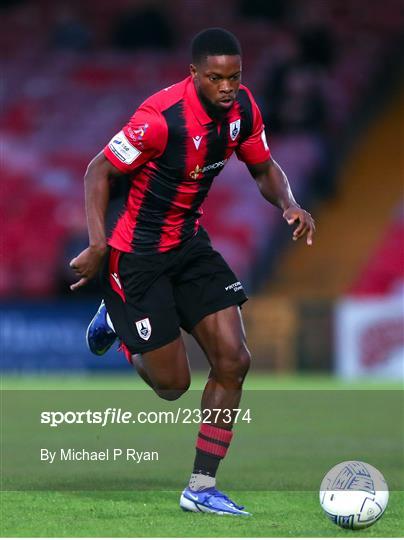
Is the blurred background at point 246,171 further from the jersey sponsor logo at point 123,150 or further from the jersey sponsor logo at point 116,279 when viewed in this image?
the jersey sponsor logo at point 123,150

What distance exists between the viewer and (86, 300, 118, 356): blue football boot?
758cm

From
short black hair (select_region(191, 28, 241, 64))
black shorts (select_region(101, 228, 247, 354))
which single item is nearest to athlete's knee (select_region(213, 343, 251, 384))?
black shorts (select_region(101, 228, 247, 354))

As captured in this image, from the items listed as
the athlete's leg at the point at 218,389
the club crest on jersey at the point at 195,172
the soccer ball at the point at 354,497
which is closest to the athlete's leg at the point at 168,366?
the athlete's leg at the point at 218,389

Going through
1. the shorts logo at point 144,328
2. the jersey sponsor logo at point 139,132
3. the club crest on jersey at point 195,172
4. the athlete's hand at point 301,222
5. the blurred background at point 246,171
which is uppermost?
the jersey sponsor logo at point 139,132

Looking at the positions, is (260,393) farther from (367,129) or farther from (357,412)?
(367,129)

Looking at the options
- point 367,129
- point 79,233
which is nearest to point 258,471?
point 79,233

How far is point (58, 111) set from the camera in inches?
898

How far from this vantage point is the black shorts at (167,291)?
6719 mm

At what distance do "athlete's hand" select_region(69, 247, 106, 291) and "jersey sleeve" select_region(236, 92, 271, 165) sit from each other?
1007 millimetres

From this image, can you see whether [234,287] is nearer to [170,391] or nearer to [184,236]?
[184,236]

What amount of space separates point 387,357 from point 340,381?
2.97ft

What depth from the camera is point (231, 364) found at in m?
6.53

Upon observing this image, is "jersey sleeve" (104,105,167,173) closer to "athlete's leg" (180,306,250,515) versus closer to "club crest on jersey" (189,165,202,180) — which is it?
"club crest on jersey" (189,165,202,180)

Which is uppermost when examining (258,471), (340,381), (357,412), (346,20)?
(346,20)
